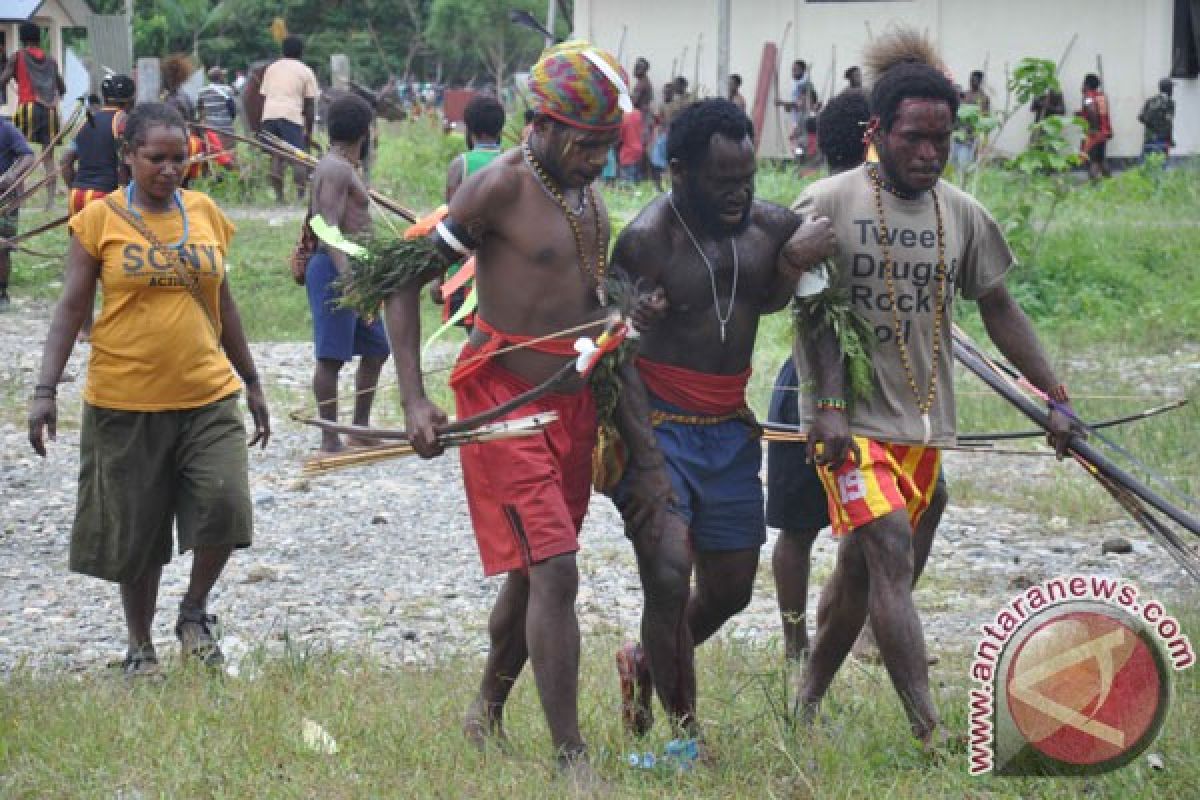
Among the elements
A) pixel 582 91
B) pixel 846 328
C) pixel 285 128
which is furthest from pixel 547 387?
pixel 285 128

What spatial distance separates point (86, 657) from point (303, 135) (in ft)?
49.1

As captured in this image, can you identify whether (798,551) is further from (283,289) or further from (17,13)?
(17,13)

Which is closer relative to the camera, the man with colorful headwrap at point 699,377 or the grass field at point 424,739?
the grass field at point 424,739

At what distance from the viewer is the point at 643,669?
545cm

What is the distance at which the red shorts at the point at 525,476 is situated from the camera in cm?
497

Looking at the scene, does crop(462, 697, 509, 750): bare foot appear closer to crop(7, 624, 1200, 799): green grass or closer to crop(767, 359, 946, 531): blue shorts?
crop(7, 624, 1200, 799): green grass

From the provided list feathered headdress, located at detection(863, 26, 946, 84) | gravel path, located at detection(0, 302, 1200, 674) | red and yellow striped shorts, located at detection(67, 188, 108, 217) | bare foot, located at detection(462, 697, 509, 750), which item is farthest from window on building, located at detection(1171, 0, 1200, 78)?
bare foot, located at detection(462, 697, 509, 750)

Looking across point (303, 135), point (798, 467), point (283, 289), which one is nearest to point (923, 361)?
point (798, 467)

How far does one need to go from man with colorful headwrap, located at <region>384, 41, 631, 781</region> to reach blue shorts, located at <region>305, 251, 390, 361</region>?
4.91 metres

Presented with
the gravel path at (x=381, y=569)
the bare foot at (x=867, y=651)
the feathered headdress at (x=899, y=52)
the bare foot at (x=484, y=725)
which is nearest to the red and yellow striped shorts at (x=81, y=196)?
the gravel path at (x=381, y=569)

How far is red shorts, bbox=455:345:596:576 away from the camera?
4.97 m

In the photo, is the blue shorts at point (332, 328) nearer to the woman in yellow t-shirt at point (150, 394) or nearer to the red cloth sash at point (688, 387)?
the woman in yellow t-shirt at point (150, 394)

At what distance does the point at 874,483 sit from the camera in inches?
213

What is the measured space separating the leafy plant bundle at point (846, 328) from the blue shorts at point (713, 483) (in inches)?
15.2
